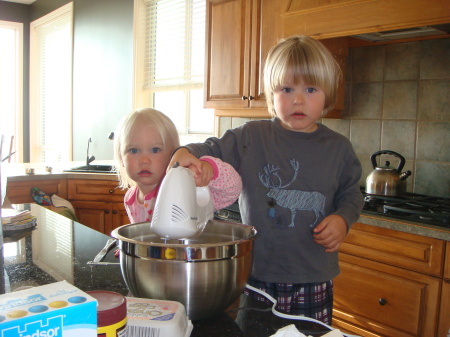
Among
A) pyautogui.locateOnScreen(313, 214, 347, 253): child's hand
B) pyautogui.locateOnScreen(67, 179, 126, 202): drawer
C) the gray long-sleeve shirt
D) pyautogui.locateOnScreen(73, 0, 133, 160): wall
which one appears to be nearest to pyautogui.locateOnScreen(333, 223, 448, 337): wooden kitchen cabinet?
the gray long-sleeve shirt

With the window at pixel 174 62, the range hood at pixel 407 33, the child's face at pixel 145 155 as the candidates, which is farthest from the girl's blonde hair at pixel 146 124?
the window at pixel 174 62

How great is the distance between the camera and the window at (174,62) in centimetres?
361

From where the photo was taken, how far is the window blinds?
11.8 feet

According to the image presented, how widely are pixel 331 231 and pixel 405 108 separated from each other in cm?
145

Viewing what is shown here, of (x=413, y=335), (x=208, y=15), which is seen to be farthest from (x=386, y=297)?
(x=208, y=15)

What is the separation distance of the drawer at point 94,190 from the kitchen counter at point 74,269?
4.64ft

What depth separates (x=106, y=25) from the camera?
4492 millimetres

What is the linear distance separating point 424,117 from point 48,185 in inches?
87.1

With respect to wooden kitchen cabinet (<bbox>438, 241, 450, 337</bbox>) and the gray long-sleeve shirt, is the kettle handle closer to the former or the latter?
wooden kitchen cabinet (<bbox>438, 241, 450, 337</bbox>)

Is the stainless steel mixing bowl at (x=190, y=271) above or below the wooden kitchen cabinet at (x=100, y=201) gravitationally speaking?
above

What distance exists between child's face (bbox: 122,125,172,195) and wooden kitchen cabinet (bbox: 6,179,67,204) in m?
1.75

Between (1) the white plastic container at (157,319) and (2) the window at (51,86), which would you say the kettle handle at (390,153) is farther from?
(2) the window at (51,86)

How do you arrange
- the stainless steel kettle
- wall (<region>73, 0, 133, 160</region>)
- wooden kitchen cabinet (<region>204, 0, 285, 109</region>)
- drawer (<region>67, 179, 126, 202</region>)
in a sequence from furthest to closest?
1. wall (<region>73, 0, 133, 160</region>)
2. drawer (<region>67, 179, 126, 202</region>)
3. wooden kitchen cabinet (<region>204, 0, 285, 109</region>)
4. the stainless steel kettle

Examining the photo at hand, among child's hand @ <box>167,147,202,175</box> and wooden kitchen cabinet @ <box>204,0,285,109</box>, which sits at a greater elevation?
wooden kitchen cabinet @ <box>204,0,285,109</box>
